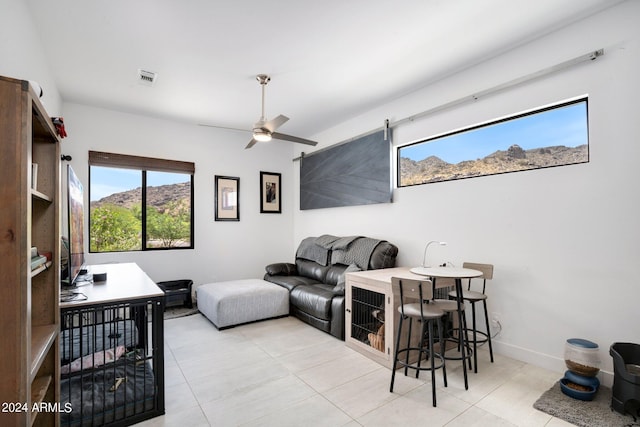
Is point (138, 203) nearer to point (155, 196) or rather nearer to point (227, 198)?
point (155, 196)

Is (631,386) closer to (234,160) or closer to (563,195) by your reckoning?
(563,195)

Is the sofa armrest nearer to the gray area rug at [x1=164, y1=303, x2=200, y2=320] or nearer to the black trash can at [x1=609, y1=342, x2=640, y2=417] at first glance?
the gray area rug at [x1=164, y1=303, x2=200, y2=320]

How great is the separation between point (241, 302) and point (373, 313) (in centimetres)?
171

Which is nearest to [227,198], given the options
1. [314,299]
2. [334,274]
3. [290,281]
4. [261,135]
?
[290,281]

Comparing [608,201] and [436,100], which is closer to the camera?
[608,201]

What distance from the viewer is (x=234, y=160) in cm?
555

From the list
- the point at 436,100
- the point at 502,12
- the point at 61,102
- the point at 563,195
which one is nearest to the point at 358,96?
the point at 436,100

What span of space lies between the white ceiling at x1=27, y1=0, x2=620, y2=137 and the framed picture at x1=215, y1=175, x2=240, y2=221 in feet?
5.15

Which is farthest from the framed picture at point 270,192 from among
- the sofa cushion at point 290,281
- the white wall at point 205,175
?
the sofa cushion at point 290,281

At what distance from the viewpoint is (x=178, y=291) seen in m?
4.64

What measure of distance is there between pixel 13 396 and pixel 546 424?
108 inches

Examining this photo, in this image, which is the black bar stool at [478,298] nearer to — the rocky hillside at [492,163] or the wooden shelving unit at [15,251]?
the rocky hillside at [492,163]

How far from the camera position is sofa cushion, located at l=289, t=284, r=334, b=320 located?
3635 mm

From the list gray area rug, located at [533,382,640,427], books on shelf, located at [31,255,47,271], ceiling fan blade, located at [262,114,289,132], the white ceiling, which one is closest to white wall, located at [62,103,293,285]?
the white ceiling
